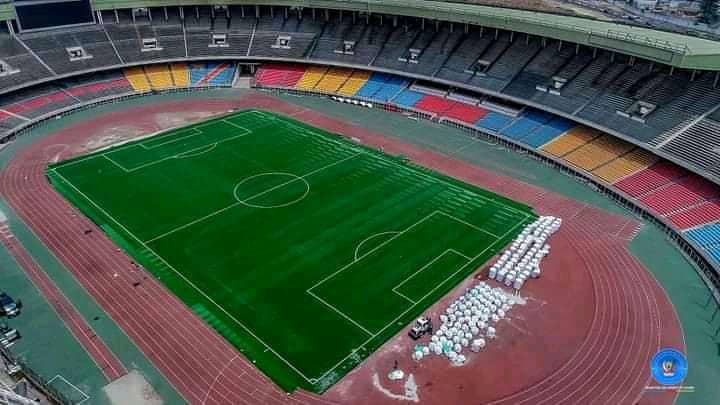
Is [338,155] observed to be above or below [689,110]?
below

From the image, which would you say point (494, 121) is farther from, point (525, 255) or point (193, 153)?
point (193, 153)

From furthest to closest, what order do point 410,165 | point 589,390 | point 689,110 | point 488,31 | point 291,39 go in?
1. point 291,39
2. point 488,31
3. point 410,165
4. point 689,110
5. point 589,390

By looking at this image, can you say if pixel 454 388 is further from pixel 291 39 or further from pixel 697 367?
pixel 291 39

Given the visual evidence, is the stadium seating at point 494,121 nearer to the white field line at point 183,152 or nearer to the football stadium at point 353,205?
the football stadium at point 353,205

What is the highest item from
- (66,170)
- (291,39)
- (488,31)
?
(488,31)

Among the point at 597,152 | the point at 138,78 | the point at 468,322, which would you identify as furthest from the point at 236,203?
the point at 138,78

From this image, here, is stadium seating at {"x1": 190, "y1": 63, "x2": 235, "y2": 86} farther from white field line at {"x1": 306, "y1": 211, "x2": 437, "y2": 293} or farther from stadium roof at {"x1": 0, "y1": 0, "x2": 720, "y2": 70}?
white field line at {"x1": 306, "y1": 211, "x2": 437, "y2": 293}

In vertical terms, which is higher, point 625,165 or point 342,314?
point 625,165

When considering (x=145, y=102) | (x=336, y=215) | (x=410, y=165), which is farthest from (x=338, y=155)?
(x=145, y=102)
